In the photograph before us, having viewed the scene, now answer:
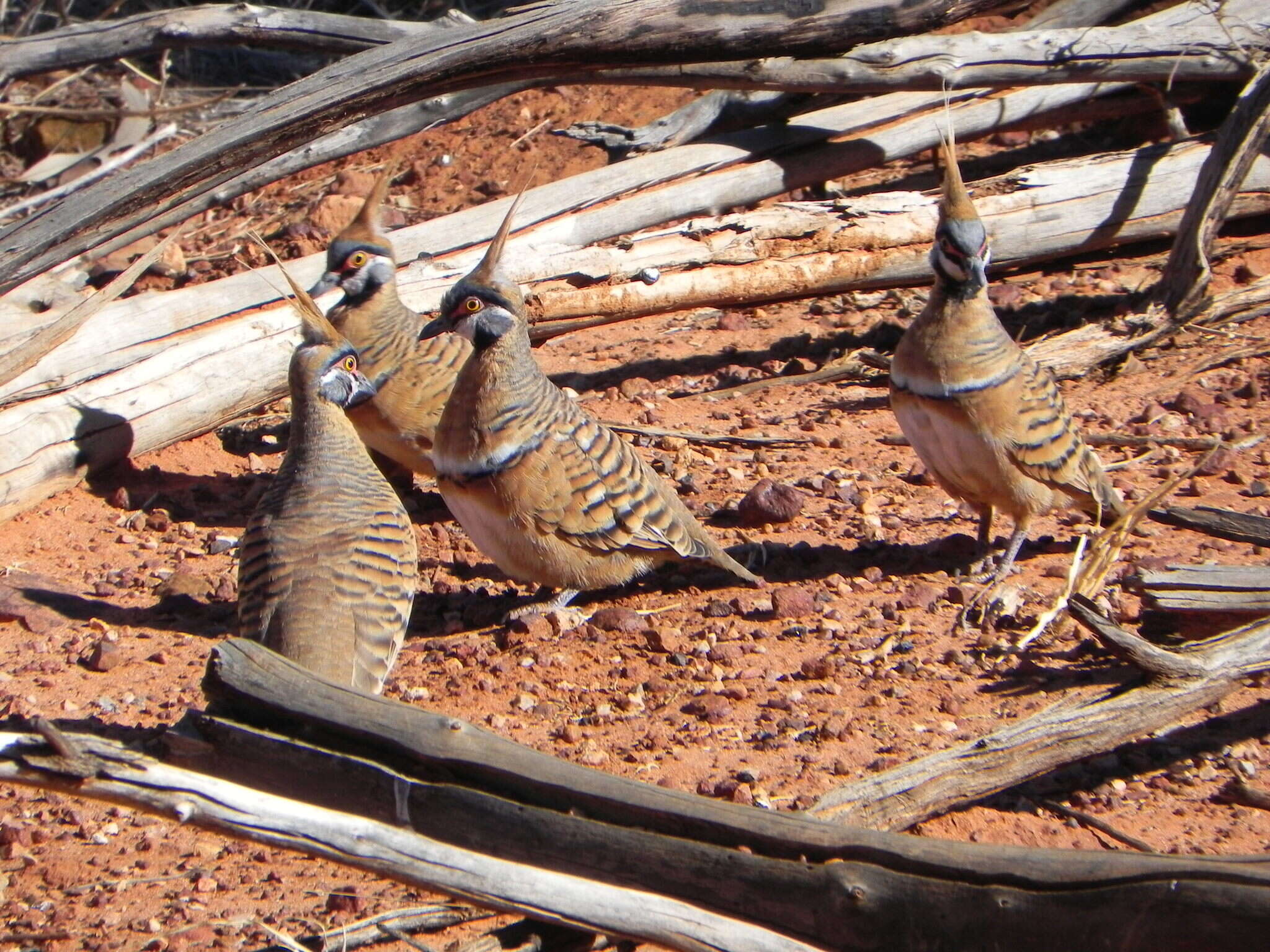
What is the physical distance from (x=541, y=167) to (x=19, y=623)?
18.2 ft

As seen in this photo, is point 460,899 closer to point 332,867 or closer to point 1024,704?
point 332,867

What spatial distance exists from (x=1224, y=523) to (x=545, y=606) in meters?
2.68

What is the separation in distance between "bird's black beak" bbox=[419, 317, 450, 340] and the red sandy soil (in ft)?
3.88

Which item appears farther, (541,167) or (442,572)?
(541,167)

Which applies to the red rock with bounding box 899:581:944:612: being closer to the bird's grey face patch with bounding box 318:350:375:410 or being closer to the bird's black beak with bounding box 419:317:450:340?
the bird's black beak with bounding box 419:317:450:340

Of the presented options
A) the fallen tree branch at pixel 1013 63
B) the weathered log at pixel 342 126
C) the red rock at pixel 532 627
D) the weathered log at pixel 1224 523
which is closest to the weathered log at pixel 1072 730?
the weathered log at pixel 1224 523

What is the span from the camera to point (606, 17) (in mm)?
5910

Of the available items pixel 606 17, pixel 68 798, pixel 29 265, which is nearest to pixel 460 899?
pixel 68 798

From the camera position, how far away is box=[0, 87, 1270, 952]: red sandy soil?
4.12 meters

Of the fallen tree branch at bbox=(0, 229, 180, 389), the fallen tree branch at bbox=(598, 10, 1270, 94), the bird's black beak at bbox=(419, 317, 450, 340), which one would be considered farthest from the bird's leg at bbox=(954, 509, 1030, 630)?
the fallen tree branch at bbox=(0, 229, 180, 389)

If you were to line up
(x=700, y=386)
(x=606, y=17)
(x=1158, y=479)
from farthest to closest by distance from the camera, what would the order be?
(x=700, y=386) → (x=1158, y=479) → (x=606, y=17)

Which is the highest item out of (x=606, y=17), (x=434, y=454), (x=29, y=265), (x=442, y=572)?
(x=606, y=17)

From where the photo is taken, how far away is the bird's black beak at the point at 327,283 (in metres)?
6.81

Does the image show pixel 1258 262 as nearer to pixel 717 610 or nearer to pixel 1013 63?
pixel 1013 63
